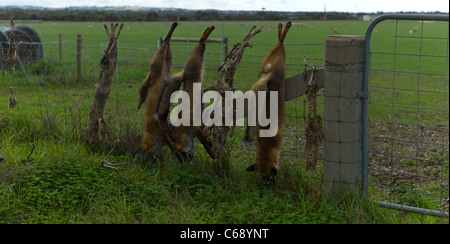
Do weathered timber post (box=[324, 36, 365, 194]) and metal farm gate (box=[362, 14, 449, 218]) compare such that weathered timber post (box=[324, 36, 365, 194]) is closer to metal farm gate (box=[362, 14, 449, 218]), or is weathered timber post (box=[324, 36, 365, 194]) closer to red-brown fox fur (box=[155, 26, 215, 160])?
metal farm gate (box=[362, 14, 449, 218])

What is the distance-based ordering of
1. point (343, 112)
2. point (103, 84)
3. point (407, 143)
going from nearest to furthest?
point (343, 112) < point (103, 84) < point (407, 143)

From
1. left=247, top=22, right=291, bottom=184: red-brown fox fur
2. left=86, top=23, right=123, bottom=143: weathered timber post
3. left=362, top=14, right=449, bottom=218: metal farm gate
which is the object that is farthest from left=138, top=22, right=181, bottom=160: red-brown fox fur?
left=362, top=14, right=449, bottom=218: metal farm gate

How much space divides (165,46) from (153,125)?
0.91 metres

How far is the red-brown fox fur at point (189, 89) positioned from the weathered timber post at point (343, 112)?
4.29 ft

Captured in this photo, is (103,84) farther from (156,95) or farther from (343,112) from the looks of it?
(343,112)

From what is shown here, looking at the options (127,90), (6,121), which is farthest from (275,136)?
(127,90)

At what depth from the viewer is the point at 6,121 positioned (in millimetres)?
7500

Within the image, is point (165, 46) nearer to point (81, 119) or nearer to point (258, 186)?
point (258, 186)

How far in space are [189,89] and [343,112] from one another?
165cm

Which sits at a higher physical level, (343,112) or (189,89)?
(189,89)

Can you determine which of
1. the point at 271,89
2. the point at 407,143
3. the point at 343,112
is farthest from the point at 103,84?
the point at 407,143

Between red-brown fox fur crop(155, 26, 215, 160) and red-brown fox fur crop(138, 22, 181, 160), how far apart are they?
79mm

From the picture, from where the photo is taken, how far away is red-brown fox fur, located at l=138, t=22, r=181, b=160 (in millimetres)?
5234

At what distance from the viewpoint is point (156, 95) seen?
5273 mm
